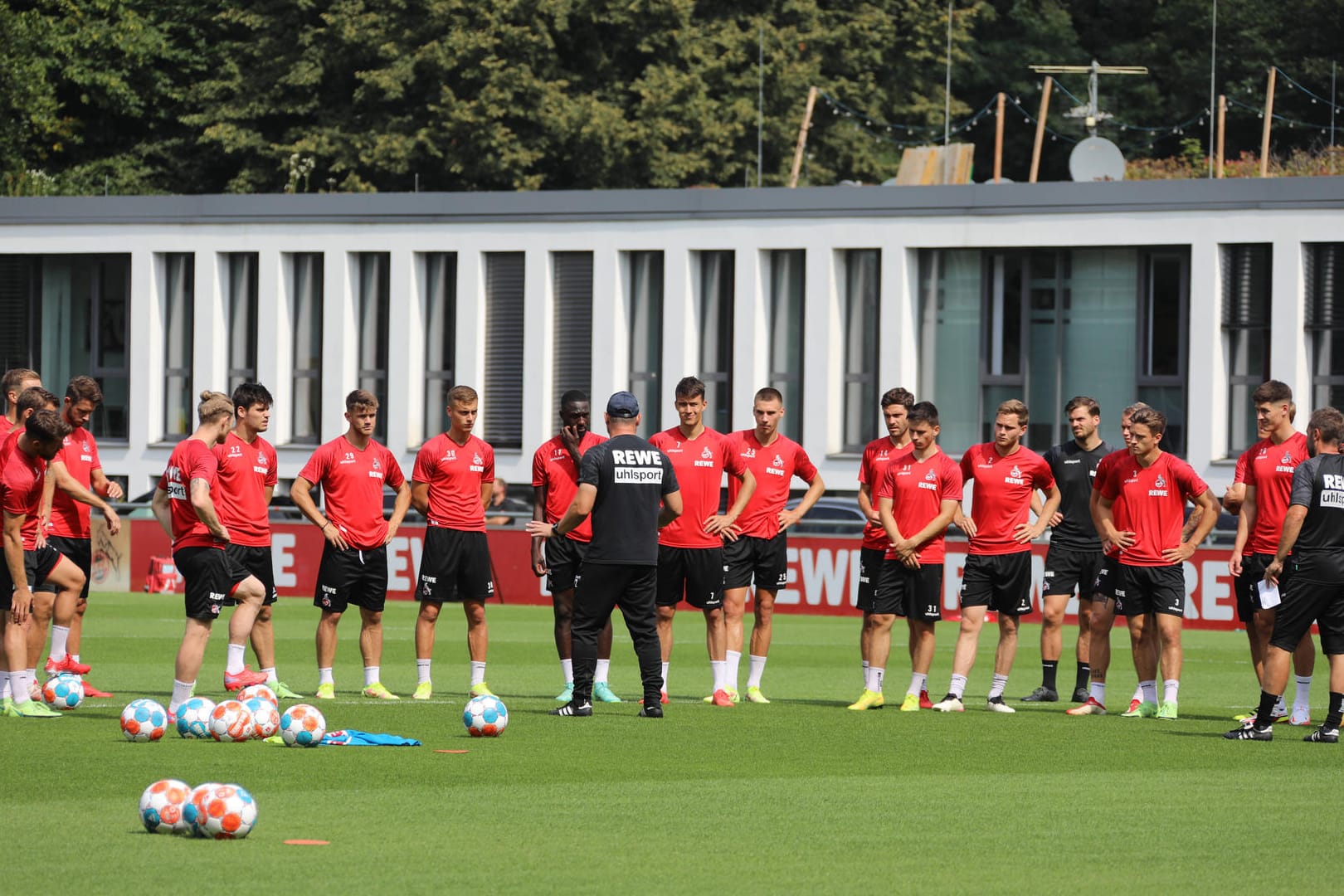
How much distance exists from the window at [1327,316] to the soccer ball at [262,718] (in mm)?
23023

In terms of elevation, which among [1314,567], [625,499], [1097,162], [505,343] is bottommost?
[1314,567]

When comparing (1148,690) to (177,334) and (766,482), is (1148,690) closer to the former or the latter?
(766,482)

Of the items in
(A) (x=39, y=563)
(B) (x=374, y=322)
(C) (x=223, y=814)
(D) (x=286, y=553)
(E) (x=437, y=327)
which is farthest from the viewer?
(B) (x=374, y=322)

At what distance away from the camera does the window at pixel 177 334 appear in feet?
126

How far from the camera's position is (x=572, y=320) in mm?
36719

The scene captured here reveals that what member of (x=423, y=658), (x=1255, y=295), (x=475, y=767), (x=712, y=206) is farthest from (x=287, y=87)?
(x=475, y=767)

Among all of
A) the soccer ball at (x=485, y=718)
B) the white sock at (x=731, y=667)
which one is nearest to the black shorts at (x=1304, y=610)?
the white sock at (x=731, y=667)

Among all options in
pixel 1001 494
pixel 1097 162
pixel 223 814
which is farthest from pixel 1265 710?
pixel 1097 162

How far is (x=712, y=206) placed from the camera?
117ft

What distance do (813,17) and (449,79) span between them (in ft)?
30.6

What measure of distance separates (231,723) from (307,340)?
26.3 metres

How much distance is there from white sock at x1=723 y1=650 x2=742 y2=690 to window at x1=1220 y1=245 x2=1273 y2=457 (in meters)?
18.9

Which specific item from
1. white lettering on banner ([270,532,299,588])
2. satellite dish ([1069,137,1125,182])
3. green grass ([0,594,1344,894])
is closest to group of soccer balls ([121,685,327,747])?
green grass ([0,594,1344,894])

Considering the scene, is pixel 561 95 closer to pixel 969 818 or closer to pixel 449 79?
pixel 449 79
